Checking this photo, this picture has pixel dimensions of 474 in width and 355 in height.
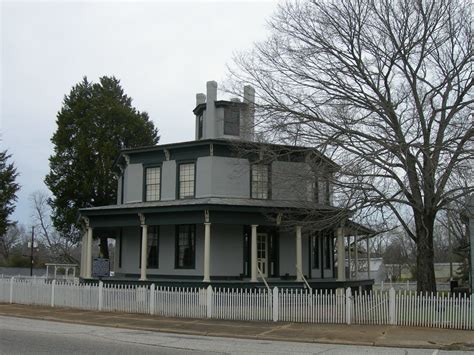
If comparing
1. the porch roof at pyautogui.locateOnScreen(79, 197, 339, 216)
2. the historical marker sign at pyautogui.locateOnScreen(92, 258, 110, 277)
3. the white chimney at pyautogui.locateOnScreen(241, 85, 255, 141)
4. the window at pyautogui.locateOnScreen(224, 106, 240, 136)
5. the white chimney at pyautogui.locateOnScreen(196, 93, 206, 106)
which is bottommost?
the historical marker sign at pyautogui.locateOnScreen(92, 258, 110, 277)

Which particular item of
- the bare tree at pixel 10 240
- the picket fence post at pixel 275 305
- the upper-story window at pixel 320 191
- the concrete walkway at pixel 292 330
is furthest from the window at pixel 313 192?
the bare tree at pixel 10 240

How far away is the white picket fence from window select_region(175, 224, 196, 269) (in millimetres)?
4805

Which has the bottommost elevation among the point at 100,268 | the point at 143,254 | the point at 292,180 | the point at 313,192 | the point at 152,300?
the point at 152,300

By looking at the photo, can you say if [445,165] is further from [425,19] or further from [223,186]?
[223,186]

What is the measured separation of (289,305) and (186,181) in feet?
35.8

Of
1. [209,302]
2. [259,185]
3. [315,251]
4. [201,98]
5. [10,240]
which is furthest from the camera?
[10,240]

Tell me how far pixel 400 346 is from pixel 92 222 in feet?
60.4

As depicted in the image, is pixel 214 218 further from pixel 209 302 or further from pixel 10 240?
pixel 10 240

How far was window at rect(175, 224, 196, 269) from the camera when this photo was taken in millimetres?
26766

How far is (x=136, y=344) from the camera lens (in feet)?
44.2

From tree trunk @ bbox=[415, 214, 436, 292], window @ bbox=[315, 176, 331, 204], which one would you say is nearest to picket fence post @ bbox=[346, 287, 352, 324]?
tree trunk @ bbox=[415, 214, 436, 292]

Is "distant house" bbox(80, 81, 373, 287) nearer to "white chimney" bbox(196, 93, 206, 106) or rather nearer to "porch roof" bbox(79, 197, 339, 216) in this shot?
"porch roof" bbox(79, 197, 339, 216)

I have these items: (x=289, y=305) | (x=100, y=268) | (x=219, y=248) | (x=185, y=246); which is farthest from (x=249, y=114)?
(x=100, y=268)

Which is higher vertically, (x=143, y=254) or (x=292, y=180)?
(x=292, y=180)
